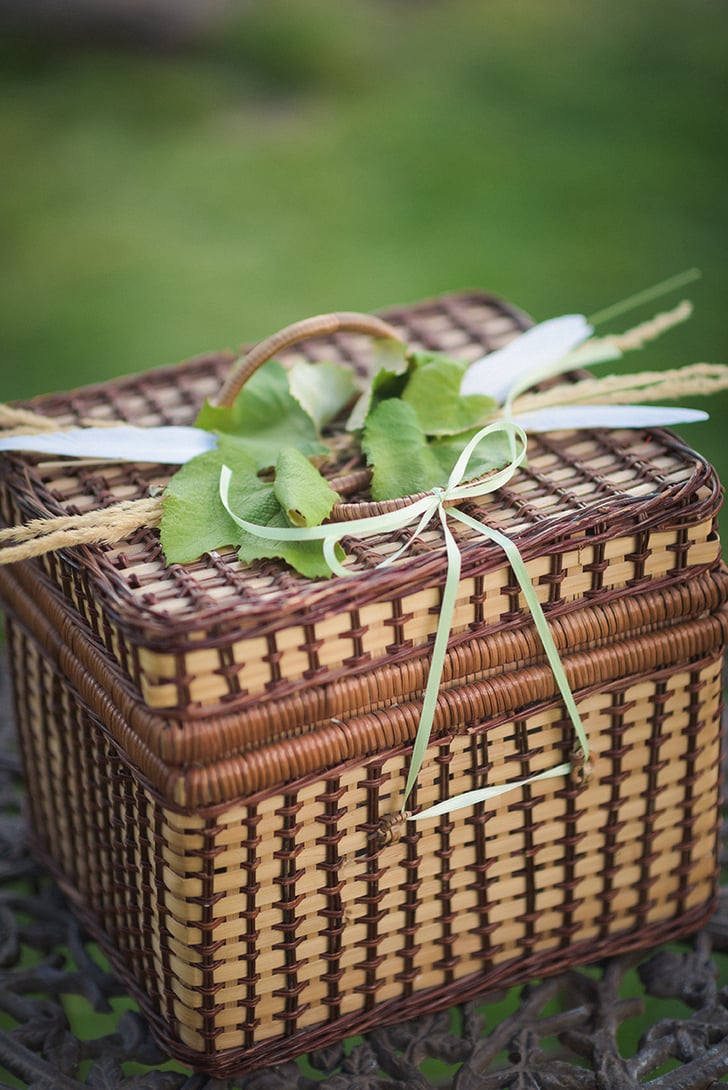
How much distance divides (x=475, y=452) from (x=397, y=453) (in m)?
0.06

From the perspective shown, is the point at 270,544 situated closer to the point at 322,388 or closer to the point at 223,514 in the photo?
the point at 223,514

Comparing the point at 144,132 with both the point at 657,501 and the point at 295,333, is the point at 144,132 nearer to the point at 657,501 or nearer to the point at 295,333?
the point at 295,333

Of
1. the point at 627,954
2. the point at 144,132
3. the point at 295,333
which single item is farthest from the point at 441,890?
the point at 144,132

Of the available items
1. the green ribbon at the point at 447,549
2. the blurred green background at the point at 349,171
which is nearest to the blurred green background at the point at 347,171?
the blurred green background at the point at 349,171

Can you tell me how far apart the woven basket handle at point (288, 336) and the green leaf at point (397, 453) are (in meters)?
0.08

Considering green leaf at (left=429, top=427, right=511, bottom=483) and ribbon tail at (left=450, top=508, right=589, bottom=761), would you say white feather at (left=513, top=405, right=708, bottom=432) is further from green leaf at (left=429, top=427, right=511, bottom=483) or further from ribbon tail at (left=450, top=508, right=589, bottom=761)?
ribbon tail at (left=450, top=508, right=589, bottom=761)

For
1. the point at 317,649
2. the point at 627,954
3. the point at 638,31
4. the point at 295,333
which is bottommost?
the point at 627,954

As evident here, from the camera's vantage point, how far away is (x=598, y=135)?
9.21 ft

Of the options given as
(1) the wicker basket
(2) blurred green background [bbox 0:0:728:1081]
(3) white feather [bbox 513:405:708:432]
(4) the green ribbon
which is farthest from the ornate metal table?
(2) blurred green background [bbox 0:0:728:1081]

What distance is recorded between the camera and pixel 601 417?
40.6 inches

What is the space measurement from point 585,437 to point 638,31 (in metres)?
2.44

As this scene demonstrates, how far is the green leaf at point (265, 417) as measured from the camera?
1048 millimetres

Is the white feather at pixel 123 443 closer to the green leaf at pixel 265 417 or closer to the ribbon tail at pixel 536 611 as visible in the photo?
the green leaf at pixel 265 417

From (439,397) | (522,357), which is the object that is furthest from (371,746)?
(522,357)
